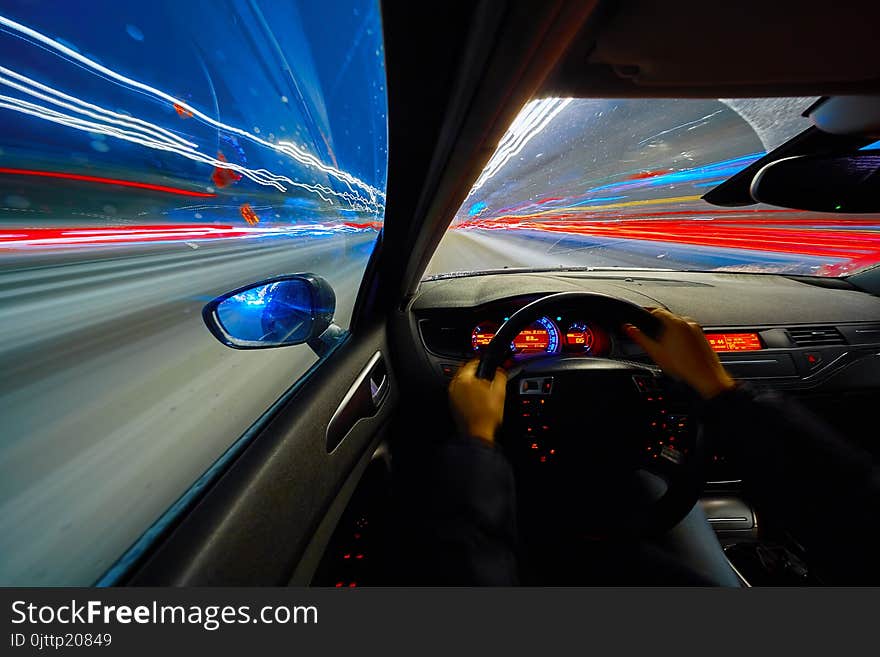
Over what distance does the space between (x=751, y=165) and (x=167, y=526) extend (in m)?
4.15

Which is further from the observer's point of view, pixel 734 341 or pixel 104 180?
pixel 104 180

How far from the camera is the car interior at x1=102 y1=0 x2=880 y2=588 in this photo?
1115mm

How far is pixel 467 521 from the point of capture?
1.25m

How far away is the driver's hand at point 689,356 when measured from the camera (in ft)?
6.19

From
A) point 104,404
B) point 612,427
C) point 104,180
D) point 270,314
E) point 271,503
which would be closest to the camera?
point 271,503

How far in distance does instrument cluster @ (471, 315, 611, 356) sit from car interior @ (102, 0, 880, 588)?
0.02 m

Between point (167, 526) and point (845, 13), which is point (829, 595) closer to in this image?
point (845, 13)

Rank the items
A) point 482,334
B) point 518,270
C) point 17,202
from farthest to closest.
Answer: point 17,202
point 518,270
point 482,334

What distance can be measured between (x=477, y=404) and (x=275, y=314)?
1.13m

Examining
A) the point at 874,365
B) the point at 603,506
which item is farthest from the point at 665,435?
the point at 874,365

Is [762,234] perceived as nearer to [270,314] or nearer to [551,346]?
[551,346]

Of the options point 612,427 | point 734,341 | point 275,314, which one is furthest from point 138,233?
point 734,341

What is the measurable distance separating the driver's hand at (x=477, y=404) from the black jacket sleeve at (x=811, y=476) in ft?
3.50

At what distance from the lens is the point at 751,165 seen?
2947 mm
